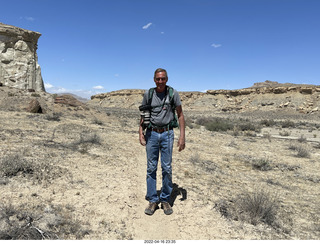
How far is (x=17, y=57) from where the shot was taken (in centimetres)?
2092

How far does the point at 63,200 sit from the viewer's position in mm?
3264

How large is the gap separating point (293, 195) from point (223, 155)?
3452 mm

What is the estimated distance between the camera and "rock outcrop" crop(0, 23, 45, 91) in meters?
20.3

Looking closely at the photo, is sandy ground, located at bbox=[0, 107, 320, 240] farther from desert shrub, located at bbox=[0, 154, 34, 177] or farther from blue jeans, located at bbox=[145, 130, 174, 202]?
blue jeans, located at bbox=[145, 130, 174, 202]

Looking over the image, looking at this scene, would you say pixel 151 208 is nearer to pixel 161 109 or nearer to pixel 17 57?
pixel 161 109

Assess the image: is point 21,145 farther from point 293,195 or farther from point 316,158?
point 316,158

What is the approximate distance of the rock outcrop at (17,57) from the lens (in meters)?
20.3

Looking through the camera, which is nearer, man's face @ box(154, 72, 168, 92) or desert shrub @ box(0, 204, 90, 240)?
desert shrub @ box(0, 204, 90, 240)

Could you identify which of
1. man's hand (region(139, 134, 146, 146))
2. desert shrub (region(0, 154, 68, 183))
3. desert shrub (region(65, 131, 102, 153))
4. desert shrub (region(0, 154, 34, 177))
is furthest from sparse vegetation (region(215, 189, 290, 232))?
desert shrub (region(65, 131, 102, 153))

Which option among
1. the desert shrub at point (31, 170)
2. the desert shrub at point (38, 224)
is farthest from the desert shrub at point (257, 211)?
the desert shrub at point (31, 170)

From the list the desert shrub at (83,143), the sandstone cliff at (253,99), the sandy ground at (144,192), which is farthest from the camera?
the sandstone cliff at (253,99)

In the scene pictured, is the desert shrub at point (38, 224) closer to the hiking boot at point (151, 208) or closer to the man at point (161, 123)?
the hiking boot at point (151, 208)

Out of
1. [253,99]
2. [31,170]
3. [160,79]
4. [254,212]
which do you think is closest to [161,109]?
[160,79]

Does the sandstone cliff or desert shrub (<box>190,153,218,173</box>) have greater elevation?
the sandstone cliff
